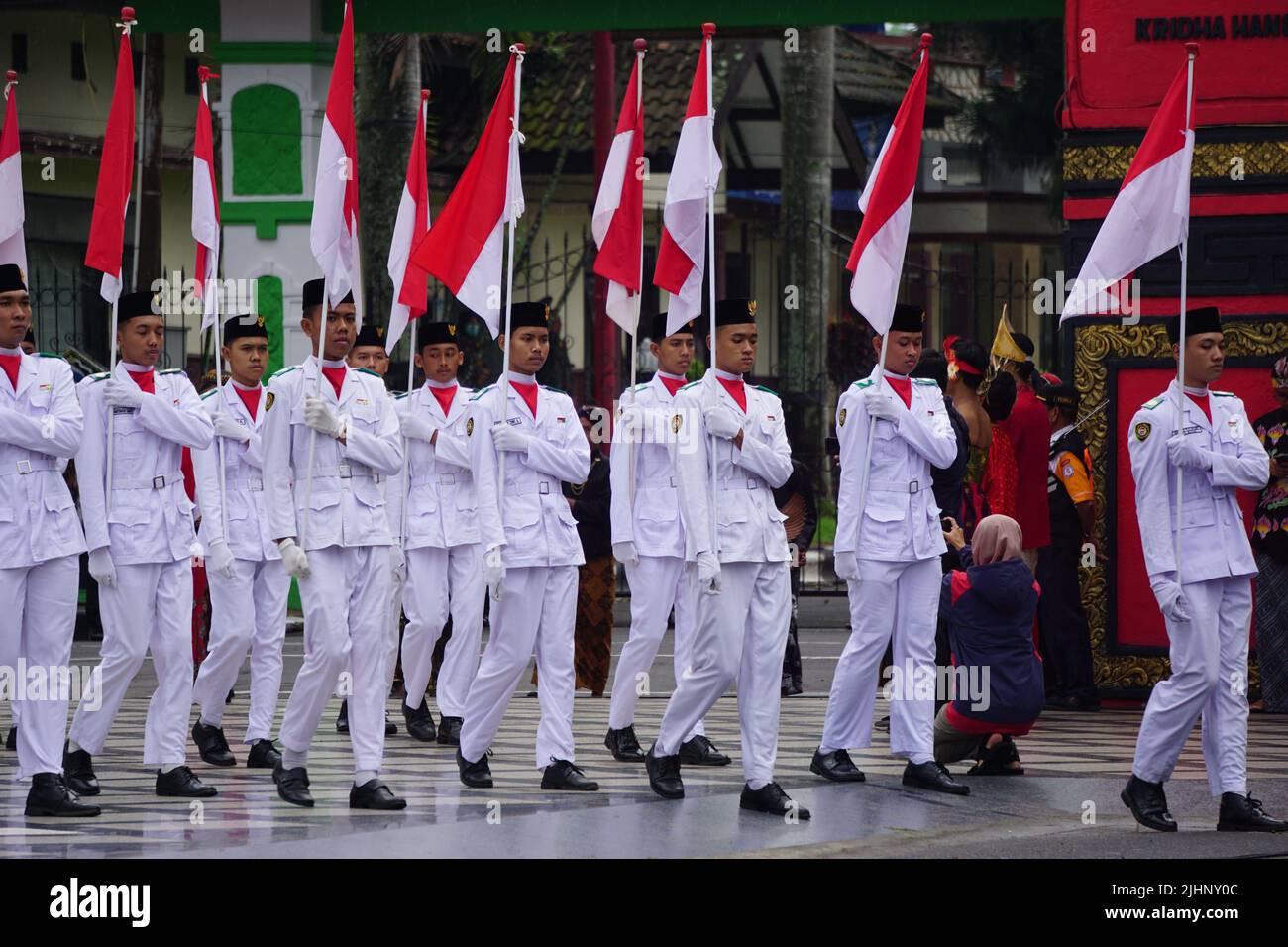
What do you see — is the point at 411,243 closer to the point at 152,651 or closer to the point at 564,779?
the point at 152,651

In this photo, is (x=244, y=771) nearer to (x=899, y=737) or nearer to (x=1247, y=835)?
(x=899, y=737)

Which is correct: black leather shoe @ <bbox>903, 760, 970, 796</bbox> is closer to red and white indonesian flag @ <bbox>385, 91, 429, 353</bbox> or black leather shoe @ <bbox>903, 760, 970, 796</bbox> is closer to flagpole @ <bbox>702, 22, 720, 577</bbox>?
flagpole @ <bbox>702, 22, 720, 577</bbox>

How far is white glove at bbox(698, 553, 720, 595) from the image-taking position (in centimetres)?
882

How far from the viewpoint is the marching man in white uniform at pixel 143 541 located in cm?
948

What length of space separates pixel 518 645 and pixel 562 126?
23.7 metres

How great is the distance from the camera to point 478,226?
33.2 feet

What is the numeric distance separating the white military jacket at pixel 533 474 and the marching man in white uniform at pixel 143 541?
1.24 m

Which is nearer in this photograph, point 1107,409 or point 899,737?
point 899,737

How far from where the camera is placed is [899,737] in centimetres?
962

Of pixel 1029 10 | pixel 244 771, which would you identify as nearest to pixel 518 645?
pixel 244 771

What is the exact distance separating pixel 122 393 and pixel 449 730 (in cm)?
291

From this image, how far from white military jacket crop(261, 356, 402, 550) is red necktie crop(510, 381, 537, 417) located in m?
0.69

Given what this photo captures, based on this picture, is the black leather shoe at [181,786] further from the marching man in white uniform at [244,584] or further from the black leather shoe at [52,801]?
the marching man in white uniform at [244,584]

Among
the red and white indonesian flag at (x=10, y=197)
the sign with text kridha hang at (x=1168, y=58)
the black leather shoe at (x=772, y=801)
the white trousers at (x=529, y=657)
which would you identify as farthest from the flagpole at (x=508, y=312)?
the sign with text kridha hang at (x=1168, y=58)
